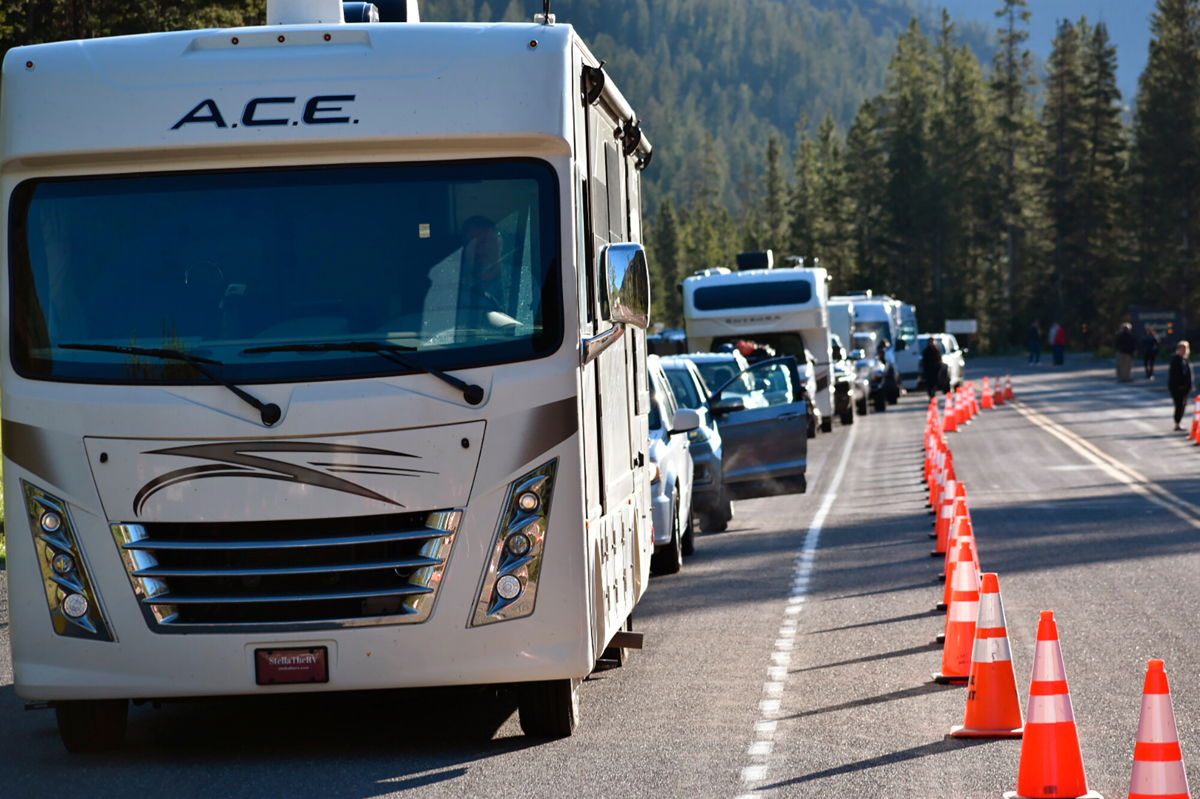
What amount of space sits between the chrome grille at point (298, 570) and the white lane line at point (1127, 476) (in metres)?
12.6

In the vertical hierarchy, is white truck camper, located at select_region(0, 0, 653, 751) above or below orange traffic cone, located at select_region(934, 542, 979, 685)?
above

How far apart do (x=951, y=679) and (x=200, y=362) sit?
14.6 ft

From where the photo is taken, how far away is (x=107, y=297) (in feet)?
25.5

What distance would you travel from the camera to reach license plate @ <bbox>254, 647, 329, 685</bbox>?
300 inches

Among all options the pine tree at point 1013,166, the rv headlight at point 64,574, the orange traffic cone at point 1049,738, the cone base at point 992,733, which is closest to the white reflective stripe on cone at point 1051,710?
the orange traffic cone at point 1049,738

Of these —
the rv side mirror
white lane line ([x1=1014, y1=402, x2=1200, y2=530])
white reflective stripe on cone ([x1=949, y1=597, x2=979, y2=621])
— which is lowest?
white lane line ([x1=1014, y1=402, x2=1200, y2=530])

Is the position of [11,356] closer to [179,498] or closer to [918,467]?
[179,498]

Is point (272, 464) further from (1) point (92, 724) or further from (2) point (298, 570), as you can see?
(1) point (92, 724)

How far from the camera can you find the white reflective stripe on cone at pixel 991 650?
316 inches

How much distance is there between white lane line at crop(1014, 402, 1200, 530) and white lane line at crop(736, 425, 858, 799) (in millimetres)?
4139

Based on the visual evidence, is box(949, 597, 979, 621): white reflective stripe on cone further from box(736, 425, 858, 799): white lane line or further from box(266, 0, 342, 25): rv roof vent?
box(266, 0, 342, 25): rv roof vent

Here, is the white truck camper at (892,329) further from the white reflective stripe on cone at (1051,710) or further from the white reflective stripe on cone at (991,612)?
the white reflective stripe on cone at (1051,710)

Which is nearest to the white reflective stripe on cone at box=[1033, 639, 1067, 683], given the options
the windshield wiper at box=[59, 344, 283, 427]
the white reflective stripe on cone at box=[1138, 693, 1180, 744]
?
the white reflective stripe on cone at box=[1138, 693, 1180, 744]

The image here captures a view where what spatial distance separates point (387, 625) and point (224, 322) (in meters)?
1.46
